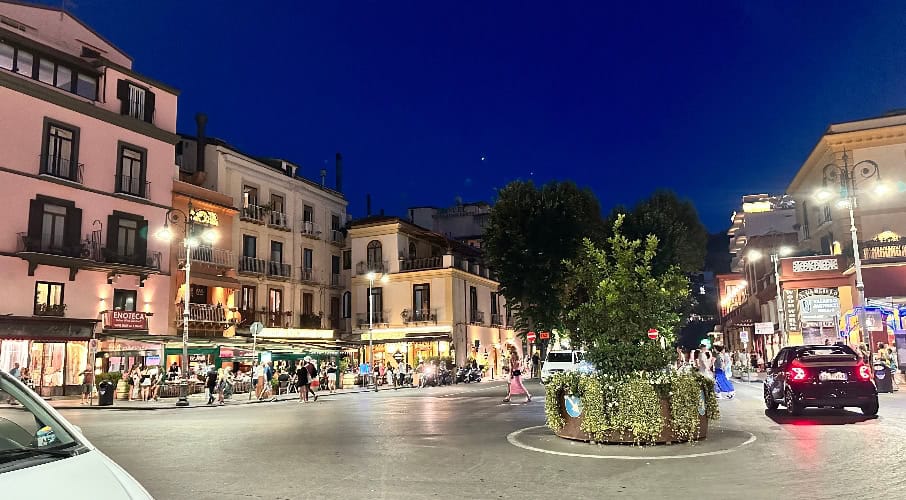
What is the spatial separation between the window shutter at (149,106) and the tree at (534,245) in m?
20.1

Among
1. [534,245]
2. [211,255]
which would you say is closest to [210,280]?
[211,255]

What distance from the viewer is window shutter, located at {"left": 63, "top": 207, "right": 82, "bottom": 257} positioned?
30891 mm

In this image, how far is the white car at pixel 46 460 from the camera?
2.89 metres

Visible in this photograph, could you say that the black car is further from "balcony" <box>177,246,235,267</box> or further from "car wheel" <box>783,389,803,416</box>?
"balcony" <box>177,246,235,267</box>

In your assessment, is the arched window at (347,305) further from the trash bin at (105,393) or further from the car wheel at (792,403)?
the car wheel at (792,403)

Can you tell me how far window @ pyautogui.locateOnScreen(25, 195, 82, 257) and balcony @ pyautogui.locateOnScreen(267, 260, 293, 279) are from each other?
1381 centimetres

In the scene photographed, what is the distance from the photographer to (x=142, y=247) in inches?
1350

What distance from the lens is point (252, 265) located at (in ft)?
140

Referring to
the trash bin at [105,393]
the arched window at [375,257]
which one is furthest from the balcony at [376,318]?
the trash bin at [105,393]

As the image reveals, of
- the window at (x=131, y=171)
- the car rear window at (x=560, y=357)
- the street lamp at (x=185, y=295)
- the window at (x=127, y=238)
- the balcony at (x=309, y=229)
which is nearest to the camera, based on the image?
the street lamp at (x=185, y=295)

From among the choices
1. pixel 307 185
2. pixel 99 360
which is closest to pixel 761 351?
pixel 307 185

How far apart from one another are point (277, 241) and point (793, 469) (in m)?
39.9

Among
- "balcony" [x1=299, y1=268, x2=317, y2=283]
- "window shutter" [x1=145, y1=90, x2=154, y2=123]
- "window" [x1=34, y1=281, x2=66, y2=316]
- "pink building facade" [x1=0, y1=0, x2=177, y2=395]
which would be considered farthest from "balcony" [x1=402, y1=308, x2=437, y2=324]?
"window" [x1=34, y1=281, x2=66, y2=316]

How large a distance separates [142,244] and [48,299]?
524 centimetres
